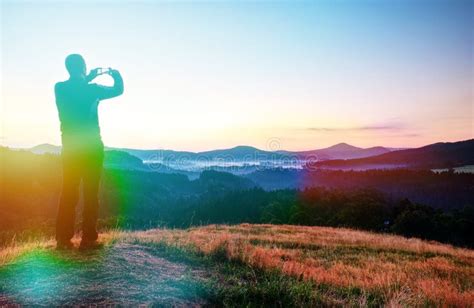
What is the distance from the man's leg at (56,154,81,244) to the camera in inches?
258

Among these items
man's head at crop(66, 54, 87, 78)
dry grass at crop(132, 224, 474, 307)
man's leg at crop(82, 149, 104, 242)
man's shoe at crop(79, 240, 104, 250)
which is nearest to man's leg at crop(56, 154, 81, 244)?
man's leg at crop(82, 149, 104, 242)

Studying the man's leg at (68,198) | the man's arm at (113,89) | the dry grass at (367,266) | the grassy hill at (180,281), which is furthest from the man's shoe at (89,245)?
the man's arm at (113,89)

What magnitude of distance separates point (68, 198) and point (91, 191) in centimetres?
40

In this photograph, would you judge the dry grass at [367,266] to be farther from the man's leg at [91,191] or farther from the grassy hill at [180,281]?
the man's leg at [91,191]

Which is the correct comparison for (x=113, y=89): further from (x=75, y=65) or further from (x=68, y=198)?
(x=68, y=198)

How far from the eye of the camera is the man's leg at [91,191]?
6609mm

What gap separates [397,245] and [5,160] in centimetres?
14444

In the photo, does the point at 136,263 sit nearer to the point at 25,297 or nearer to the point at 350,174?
the point at 25,297

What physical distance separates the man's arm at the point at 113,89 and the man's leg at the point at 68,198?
1.19 meters

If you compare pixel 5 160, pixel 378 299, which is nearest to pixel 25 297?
pixel 378 299

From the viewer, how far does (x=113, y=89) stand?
257 inches

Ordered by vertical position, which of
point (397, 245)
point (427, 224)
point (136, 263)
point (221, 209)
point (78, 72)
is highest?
point (78, 72)

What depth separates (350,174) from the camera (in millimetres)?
Result: 150000

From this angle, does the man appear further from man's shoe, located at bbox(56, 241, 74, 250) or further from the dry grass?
the dry grass
